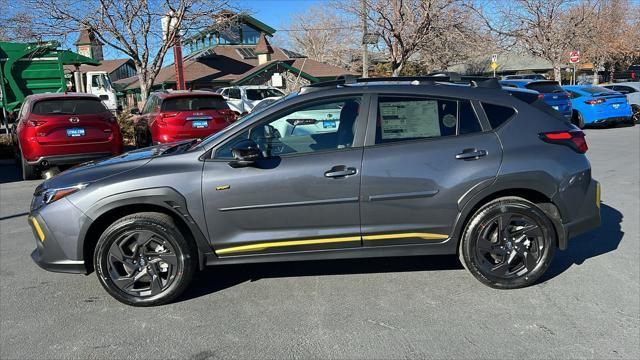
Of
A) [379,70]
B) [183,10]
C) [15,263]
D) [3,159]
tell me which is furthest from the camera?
[379,70]

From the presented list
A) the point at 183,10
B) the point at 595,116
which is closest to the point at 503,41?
the point at 595,116

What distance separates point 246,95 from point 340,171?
19.4 metres

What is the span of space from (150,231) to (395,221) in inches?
73.4

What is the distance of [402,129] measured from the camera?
152 inches

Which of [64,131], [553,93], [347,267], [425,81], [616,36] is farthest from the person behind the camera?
[616,36]

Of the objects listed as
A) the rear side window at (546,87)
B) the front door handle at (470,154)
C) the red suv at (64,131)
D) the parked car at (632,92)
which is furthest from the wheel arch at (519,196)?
the parked car at (632,92)

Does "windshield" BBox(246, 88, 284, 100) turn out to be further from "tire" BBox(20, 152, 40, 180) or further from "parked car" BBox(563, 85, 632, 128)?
"tire" BBox(20, 152, 40, 180)

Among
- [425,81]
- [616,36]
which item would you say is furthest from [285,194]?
[616,36]

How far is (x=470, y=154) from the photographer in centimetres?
378

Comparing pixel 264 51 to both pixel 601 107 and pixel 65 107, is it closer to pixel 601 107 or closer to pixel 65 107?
pixel 601 107

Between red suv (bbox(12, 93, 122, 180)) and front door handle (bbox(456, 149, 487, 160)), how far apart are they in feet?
23.8

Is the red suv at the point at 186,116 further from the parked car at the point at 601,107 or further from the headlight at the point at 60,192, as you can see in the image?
the parked car at the point at 601,107

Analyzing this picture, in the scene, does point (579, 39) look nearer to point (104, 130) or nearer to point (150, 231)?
point (104, 130)

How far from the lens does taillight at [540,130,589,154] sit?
12.8ft
